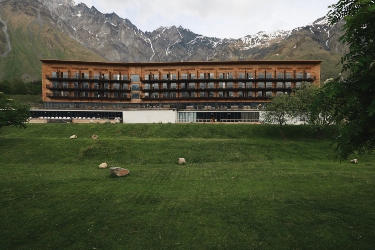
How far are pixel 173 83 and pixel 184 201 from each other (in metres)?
78.7

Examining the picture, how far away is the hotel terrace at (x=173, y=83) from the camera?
88.9 m

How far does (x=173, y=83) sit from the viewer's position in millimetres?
92812

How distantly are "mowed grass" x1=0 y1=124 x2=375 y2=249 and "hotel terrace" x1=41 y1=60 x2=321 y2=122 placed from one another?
179 ft

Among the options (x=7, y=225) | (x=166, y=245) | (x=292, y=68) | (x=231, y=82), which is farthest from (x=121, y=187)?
(x=292, y=68)

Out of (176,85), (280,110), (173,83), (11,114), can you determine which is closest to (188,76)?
(176,85)

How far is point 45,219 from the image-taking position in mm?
14000

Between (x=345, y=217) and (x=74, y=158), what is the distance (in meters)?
32.5

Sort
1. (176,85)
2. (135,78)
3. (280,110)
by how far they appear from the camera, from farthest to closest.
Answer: (135,78) → (176,85) → (280,110)

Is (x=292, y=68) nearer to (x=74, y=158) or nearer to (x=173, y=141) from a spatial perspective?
(x=173, y=141)

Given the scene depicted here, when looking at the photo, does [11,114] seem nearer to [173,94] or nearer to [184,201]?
[184,201]

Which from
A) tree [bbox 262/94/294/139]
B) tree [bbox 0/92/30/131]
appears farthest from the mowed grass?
tree [bbox 262/94/294/139]

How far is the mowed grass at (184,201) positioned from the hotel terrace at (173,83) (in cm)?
5455

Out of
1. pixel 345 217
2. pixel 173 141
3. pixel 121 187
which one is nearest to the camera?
pixel 345 217

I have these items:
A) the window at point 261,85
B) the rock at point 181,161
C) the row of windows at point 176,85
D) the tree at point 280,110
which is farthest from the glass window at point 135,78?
the rock at point 181,161
